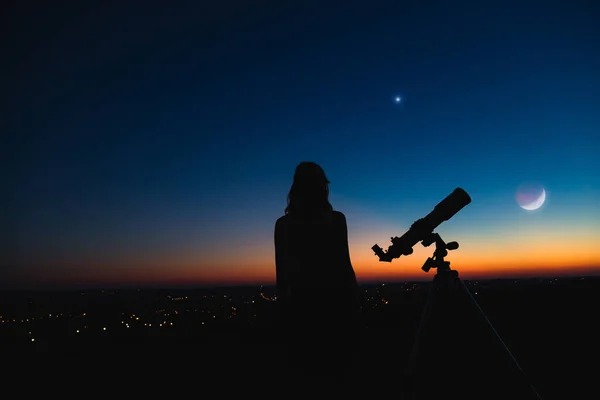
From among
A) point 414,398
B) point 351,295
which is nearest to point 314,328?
point 351,295

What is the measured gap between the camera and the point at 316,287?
1985 mm

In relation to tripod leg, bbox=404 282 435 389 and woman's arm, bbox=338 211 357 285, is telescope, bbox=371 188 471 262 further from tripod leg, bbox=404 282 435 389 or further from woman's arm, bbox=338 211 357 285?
woman's arm, bbox=338 211 357 285

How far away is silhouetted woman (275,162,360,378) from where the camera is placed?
6.43 ft

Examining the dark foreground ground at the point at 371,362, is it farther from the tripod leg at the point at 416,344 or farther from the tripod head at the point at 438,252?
the tripod head at the point at 438,252

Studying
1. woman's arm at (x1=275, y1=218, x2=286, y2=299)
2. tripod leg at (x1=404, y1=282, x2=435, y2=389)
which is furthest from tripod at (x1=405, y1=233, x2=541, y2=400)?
woman's arm at (x1=275, y1=218, x2=286, y2=299)

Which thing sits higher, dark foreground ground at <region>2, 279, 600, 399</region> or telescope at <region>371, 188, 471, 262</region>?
telescope at <region>371, 188, 471, 262</region>

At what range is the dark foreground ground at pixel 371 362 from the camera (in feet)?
9.42

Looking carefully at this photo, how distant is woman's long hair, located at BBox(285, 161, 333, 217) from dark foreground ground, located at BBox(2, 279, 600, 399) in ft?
2.81

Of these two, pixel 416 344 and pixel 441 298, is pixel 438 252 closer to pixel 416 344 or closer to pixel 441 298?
pixel 441 298

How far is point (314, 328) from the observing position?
196 centimetres

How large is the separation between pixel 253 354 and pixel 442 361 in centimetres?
663

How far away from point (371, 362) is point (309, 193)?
6.24 metres

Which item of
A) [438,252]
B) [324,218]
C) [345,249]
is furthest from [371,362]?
[324,218]

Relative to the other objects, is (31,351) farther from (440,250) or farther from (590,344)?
(590,344)
